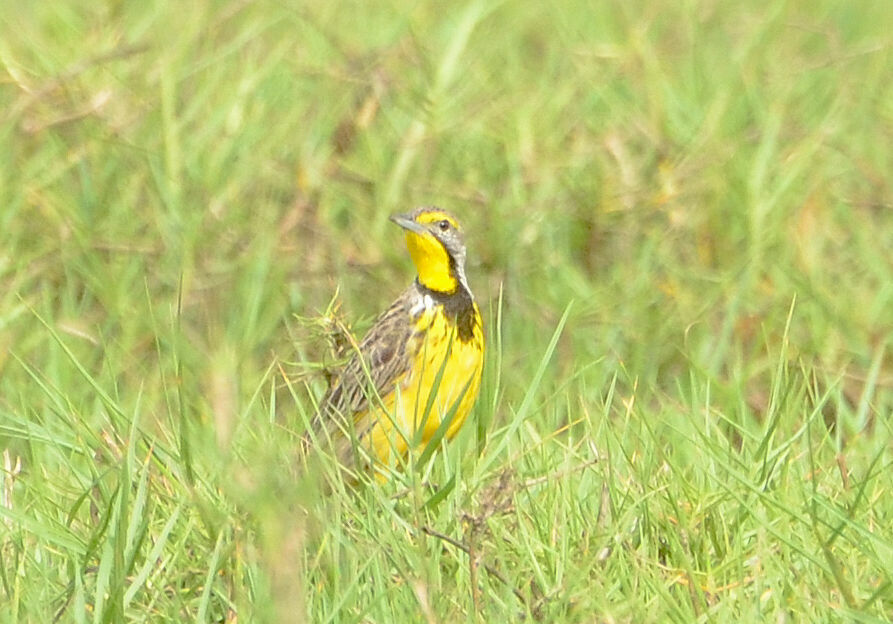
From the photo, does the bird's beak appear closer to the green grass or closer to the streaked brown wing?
the streaked brown wing

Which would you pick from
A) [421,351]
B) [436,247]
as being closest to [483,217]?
[436,247]

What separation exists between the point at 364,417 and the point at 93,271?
1.46 metres

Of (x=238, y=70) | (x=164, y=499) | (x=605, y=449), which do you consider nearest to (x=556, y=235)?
(x=238, y=70)

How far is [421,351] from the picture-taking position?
472 centimetres

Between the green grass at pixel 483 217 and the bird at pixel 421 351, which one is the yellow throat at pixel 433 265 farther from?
the green grass at pixel 483 217

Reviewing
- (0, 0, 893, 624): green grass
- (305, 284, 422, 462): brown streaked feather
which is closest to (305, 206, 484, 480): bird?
(305, 284, 422, 462): brown streaked feather

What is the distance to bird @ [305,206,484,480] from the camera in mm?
4328

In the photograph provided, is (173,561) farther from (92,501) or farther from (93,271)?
(93,271)

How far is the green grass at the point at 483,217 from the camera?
4078 millimetres

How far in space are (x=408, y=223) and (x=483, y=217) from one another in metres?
0.90

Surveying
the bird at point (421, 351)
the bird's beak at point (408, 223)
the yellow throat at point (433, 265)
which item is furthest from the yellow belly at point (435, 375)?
the bird's beak at point (408, 223)

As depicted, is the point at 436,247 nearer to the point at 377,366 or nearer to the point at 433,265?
the point at 433,265

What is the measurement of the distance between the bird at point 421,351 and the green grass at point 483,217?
129 millimetres

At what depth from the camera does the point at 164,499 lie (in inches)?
139
